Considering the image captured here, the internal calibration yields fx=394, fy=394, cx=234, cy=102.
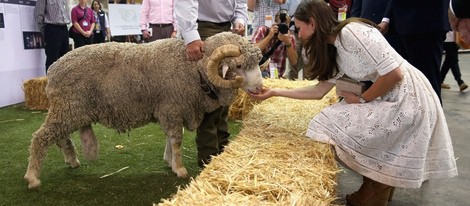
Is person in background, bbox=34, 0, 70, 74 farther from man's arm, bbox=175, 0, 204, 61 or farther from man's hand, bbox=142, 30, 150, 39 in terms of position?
man's arm, bbox=175, 0, 204, 61

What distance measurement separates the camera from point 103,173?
2.99 meters

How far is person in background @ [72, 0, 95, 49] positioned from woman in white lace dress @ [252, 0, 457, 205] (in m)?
5.51

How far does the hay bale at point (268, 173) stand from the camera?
1.49m

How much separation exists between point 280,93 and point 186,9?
829mm

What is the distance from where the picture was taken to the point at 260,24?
215 inches

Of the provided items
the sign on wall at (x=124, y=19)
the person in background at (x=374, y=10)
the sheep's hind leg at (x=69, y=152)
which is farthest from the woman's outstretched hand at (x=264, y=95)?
the sign on wall at (x=124, y=19)

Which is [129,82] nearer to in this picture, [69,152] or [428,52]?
[69,152]

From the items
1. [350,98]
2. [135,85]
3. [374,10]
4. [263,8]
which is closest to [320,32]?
[350,98]

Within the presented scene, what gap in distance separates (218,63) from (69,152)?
1.44 m

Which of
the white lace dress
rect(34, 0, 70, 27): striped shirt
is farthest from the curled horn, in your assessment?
rect(34, 0, 70, 27): striped shirt

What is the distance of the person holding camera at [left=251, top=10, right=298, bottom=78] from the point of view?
4422mm

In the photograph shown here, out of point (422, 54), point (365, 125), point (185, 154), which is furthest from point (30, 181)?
point (422, 54)

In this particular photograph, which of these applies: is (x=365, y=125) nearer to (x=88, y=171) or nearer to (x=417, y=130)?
(x=417, y=130)

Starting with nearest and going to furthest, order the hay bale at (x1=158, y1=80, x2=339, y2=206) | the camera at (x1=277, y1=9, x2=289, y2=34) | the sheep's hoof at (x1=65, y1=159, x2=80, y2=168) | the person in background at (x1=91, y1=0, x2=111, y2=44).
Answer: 1. the hay bale at (x1=158, y1=80, x2=339, y2=206)
2. the sheep's hoof at (x1=65, y1=159, x2=80, y2=168)
3. the camera at (x1=277, y1=9, x2=289, y2=34)
4. the person in background at (x1=91, y1=0, x2=111, y2=44)
